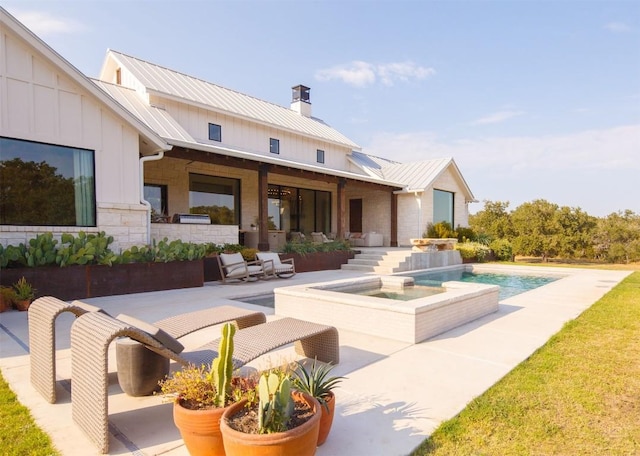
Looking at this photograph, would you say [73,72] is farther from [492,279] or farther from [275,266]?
[492,279]

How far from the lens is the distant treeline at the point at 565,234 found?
25859 mm

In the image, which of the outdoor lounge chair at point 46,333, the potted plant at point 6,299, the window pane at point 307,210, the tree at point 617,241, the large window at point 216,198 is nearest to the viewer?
the outdoor lounge chair at point 46,333

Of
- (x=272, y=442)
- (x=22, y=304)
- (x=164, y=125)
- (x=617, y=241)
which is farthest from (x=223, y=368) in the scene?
(x=617, y=241)

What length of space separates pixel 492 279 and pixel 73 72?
543 inches

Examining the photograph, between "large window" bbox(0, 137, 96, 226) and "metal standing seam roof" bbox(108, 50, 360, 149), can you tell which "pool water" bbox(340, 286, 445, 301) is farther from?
"metal standing seam roof" bbox(108, 50, 360, 149)

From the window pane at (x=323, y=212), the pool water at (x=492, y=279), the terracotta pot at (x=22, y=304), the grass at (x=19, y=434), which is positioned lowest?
the pool water at (x=492, y=279)

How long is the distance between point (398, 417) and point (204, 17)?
38.1 ft

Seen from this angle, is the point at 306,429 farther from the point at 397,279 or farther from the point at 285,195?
the point at 285,195

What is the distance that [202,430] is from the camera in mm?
2111

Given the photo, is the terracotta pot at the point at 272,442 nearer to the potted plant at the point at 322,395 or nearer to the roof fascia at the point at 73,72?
the potted plant at the point at 322,395

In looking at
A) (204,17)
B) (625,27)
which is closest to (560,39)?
(625,27)

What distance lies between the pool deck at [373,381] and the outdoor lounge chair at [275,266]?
415 cm

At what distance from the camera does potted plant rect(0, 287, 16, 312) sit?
661cm

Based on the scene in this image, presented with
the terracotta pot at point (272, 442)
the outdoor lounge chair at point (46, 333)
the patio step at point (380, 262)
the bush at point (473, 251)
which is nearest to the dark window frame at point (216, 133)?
the patio step at point (380, 262)
